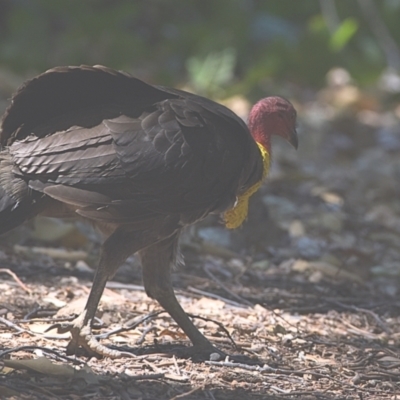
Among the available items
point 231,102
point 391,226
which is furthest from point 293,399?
point 231,102

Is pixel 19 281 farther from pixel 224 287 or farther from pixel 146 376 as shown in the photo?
pixel 146 376

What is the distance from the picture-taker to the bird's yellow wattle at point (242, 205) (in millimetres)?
5007

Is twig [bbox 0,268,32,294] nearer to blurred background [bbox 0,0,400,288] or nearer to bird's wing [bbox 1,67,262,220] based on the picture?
bird's wing [bbox 1,67,262,220]

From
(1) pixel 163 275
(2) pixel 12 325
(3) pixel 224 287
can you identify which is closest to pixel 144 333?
(1) pixel 163 275

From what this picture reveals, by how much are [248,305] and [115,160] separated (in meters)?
1.71

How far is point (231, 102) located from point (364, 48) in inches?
97.1

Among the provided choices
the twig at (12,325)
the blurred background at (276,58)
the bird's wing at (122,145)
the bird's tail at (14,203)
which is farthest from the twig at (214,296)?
the blurred background at (276,58)

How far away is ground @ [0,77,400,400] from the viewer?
A: 4223mm

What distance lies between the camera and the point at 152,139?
14.8ft

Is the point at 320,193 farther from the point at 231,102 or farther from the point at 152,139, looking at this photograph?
the point at 152,139

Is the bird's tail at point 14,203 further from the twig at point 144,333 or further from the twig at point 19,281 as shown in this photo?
the twig at point 19,281

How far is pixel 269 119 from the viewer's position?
17.2ft

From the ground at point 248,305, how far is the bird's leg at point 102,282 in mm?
72

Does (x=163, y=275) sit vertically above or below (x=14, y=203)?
below
